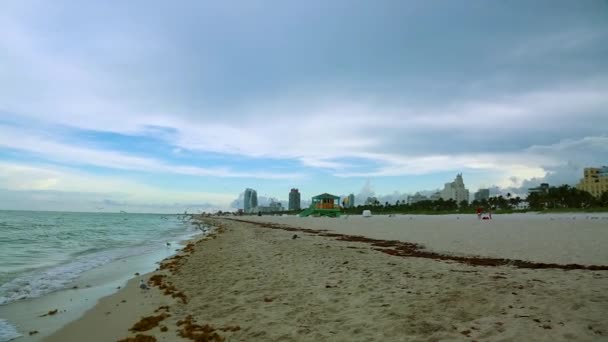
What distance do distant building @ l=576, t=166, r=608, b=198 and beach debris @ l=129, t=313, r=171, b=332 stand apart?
12153cm

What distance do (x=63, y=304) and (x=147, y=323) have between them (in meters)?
3.57

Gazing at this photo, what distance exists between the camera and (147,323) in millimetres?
6738

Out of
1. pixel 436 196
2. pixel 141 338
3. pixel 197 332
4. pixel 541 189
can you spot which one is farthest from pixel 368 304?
pixel 436 196

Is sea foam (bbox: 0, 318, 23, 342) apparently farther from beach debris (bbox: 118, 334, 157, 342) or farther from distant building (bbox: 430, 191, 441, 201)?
distant building (bbox: 430, 191, 441, 201)

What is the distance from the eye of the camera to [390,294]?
7.29m

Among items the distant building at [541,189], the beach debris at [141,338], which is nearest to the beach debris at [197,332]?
the beach debris at [141,338]

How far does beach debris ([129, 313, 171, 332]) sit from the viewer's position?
6.53 meters

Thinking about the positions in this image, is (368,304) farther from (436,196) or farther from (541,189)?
(436,196)

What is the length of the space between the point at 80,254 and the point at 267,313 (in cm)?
1763

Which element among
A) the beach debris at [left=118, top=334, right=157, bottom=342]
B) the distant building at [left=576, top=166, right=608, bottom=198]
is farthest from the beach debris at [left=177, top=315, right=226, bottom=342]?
the distant building at [left=576, top=166, right=608, bottom=198]

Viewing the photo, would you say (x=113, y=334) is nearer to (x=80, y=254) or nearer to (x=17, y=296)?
(x=17, y=296)

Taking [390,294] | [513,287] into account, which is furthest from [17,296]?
[513,287]

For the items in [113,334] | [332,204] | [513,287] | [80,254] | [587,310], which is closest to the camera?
[587,310]

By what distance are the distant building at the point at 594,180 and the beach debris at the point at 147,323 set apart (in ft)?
399
